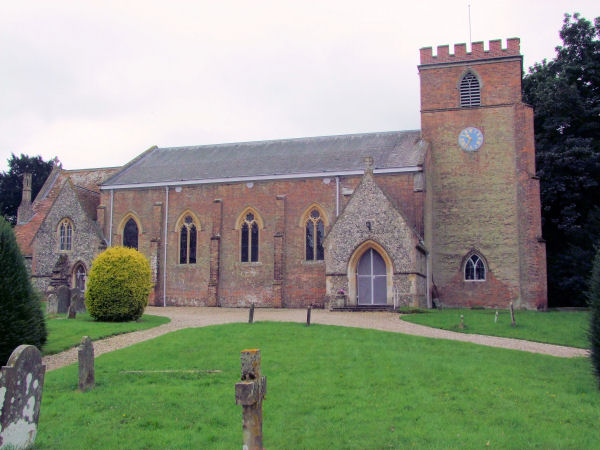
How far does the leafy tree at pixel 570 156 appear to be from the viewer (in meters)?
34.1

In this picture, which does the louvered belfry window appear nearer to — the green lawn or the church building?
the church building

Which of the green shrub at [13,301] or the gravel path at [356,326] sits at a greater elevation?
the green shrub at [13,301]

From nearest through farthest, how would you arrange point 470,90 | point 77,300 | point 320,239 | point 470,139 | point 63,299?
point 77,300
point 63,299
point 470,139
point 470,90
point 320,239

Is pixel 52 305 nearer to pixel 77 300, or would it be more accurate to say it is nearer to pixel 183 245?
pixel 77 300

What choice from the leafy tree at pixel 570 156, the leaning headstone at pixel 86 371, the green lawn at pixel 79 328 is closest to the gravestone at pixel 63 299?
the green lawn at pixel 79 328

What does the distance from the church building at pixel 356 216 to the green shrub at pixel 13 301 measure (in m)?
16.3

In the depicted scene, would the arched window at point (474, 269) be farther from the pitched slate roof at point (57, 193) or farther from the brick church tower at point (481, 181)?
the pitched slate roof at point (57, 193)

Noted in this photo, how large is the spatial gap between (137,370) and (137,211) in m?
24.7

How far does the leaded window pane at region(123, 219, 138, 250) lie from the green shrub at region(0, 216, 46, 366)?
73.8 feet

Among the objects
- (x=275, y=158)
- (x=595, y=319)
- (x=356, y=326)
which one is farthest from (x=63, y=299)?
(x=595, y=319)

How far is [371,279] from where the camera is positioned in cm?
2955

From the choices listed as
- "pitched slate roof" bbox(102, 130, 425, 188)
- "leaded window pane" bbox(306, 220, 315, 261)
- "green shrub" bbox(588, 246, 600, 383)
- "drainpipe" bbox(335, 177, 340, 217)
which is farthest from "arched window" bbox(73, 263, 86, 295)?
"green shrub" bbox(588, 246, 600, 383)

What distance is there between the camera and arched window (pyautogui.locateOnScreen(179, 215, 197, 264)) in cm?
3550

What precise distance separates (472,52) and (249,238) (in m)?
16.2
